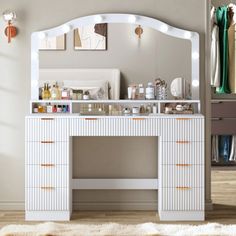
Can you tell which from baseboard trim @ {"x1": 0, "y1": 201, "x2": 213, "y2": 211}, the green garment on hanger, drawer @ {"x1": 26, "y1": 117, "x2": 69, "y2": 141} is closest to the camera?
drawer @ {"x1": 26, "y1": 117, "x2": 69, "y2": 141}

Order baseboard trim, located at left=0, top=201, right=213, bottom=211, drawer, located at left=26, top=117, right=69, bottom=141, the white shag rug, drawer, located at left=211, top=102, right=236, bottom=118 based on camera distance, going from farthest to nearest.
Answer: drawer, located at left=211, top=102, right=236, bottom=118, baseboard trim, located at left=0, top=201, right=213, bottom=211, drawer, located at left=26, top=117, right=69, bottom=141, the white shag rug

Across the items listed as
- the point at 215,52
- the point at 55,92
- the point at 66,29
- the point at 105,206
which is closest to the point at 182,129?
the point at 105,206

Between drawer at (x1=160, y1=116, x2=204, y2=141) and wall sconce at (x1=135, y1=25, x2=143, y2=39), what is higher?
wall sconce at (x1=135, y1=25, x2=143, y2=39)

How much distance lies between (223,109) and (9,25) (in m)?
3.34

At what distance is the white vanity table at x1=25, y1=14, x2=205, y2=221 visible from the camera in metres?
4.83

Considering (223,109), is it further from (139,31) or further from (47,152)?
(47,152)

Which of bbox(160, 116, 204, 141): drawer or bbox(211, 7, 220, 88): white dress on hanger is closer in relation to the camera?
bbox(160, 116, 204, 141): drawer

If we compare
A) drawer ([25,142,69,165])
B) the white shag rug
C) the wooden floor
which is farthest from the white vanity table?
the white shag rug

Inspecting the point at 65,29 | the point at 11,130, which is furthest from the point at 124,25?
the point at 11,130

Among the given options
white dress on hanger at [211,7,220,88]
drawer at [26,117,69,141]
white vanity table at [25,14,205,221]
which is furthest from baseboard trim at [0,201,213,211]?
white dress on hanger at [211,7,220,88]

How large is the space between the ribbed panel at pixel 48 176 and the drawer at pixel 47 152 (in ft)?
0.16

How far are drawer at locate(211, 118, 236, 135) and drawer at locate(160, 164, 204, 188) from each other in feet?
8.96

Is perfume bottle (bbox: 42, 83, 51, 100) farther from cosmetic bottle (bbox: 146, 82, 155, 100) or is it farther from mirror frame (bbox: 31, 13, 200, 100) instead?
cosmetic bottle (bbox: 146, 82, 155, 100)

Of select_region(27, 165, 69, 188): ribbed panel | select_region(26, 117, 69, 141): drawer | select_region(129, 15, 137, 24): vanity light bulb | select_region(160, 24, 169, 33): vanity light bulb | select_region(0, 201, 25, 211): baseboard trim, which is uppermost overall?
select_region(129, 15, 137, 24): vanity light bulb
